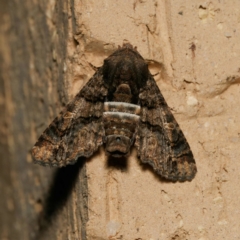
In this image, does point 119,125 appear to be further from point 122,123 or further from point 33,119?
point 33,119

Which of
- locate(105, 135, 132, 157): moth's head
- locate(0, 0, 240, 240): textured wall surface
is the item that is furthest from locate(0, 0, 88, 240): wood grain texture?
locate(105, 135, 132, 157): moth's head

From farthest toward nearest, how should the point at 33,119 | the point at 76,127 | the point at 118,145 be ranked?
the point at 33,119 → the point at 76,127 → the point at 118,145

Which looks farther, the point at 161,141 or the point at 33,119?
the point at 33,119

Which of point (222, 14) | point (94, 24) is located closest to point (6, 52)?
point (94, 24)

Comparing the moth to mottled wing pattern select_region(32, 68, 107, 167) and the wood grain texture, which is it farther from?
the wood grain texture

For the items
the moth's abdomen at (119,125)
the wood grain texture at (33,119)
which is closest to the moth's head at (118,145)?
the moth's abdomen at (119,125)

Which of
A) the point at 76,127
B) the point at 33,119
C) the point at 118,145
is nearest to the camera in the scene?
the point at 118,145

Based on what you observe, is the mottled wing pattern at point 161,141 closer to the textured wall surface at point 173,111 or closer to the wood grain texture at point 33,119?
the textured wall surface at point 173,111

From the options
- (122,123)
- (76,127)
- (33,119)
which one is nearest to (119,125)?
(122,123)
